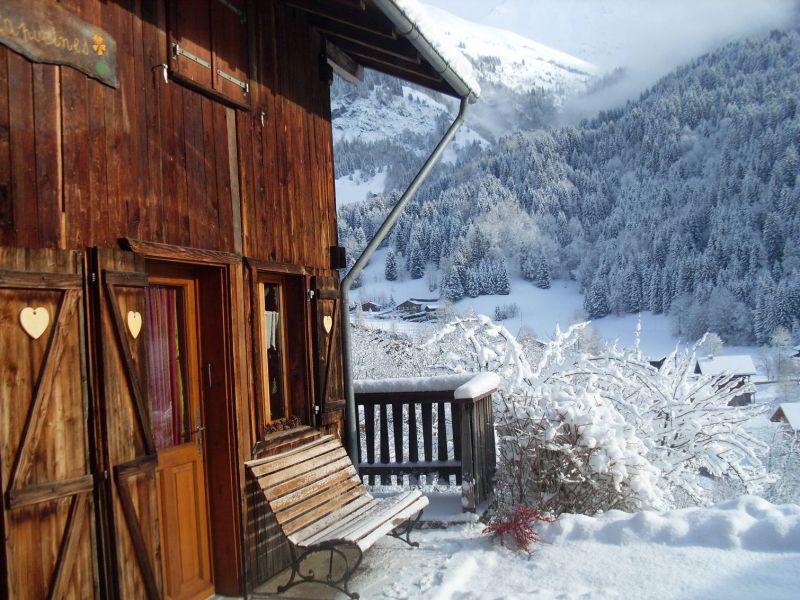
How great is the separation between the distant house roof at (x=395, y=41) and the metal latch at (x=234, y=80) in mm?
852

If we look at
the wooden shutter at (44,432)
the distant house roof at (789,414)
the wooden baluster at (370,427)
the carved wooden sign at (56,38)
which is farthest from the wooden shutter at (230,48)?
the distant house roof at (789,414)

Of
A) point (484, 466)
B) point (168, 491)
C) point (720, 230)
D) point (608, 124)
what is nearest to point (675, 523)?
point (484, 466)

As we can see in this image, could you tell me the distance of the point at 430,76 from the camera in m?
5.81

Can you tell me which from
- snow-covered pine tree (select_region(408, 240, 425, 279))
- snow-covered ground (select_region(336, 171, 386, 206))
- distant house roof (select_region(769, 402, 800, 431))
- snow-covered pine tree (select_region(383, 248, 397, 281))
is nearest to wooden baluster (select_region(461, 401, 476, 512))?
distant house roof (select_region(769, 402, 800, 431))

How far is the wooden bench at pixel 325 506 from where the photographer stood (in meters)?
4.11

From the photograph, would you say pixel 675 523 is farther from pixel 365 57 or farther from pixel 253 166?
pixel 365 57

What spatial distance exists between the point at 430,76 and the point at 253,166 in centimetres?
201

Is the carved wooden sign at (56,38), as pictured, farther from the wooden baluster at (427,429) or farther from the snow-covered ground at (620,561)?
the wooden baluster at (427,429)

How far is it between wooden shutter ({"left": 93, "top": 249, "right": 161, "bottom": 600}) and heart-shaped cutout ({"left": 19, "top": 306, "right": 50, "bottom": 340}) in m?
0.27

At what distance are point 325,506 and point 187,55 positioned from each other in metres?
2.98

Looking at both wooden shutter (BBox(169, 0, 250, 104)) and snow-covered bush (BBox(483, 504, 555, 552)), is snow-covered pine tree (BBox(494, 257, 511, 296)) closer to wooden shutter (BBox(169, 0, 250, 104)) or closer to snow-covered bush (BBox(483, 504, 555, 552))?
snow-covered bush (BBox(483, 504, 555, 552))

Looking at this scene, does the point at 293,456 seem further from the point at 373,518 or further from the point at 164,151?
the point at 164,151

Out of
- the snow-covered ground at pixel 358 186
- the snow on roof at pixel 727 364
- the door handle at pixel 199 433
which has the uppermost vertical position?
the snow-covered ground at pixel 358 186

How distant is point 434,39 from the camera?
4875 mm
